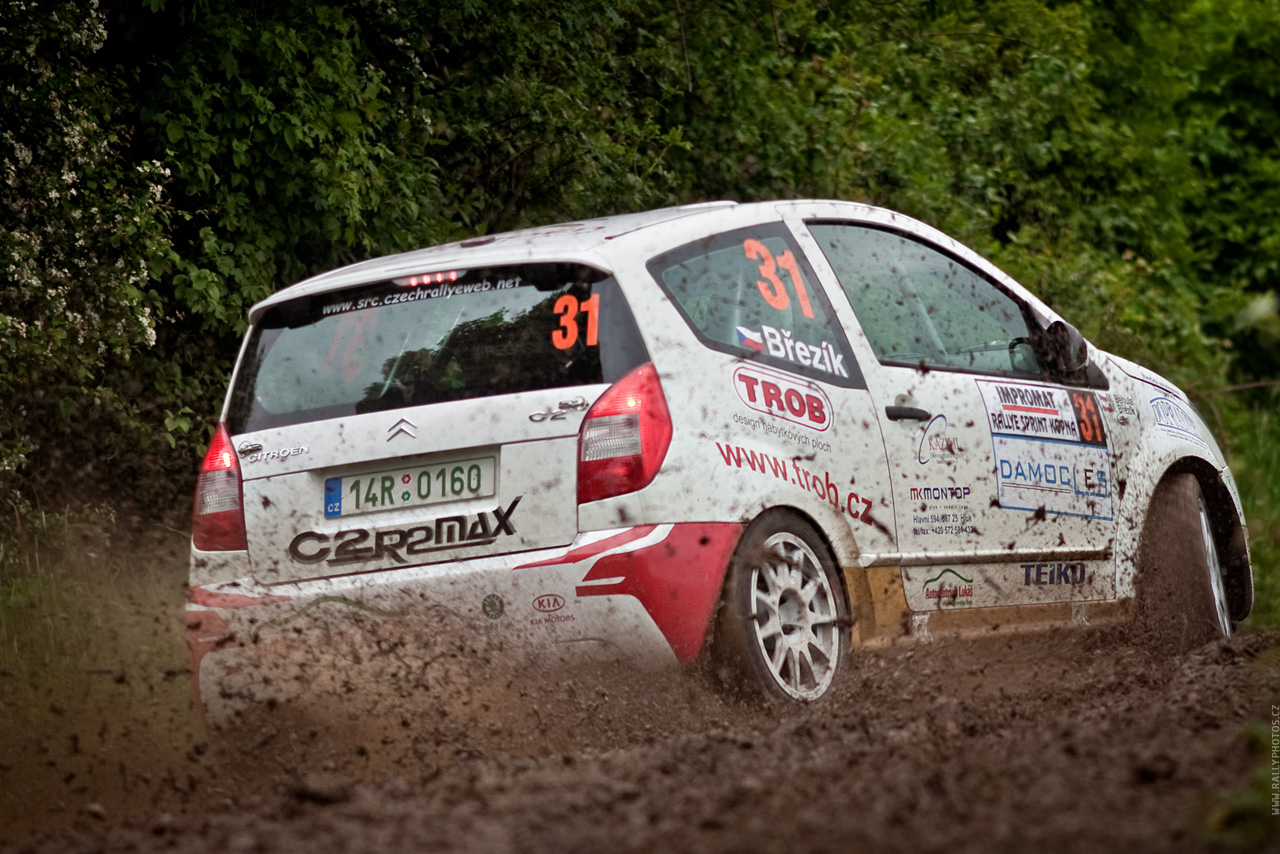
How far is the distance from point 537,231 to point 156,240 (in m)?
2.70

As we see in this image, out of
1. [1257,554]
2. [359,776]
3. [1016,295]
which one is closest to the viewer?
[359,776]

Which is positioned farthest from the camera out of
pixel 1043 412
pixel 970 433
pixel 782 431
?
pixel 1043 412

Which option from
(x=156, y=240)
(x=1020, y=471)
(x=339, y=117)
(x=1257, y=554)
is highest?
(x=339, y=117)

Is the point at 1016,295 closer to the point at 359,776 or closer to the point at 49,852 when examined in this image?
the point at 359,776

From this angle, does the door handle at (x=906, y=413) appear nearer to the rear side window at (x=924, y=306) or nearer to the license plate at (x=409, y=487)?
the rear side window at (x=924, y=306)

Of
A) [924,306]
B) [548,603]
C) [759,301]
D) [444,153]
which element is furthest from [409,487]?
[444,153]

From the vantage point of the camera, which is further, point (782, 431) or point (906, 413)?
point (906, 413)

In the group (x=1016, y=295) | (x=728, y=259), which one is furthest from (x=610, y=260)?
(x=1016, y=295)

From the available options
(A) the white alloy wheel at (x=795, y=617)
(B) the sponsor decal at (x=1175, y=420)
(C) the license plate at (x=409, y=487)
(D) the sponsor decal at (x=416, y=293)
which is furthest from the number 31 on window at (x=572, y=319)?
(B) the sponsor decal at (x=1175, y=420)

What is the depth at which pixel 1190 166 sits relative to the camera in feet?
55.8

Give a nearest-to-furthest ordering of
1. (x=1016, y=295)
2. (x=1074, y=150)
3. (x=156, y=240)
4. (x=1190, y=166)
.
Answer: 1. (x=1016, y=295)
2. (x=156, y=240)
3. (x=1074, y=150)
4. (x=1190, y=166)

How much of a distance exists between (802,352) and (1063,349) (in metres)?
1.51

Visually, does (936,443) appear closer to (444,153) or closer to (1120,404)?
(1120,404)

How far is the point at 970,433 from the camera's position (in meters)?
5.57
